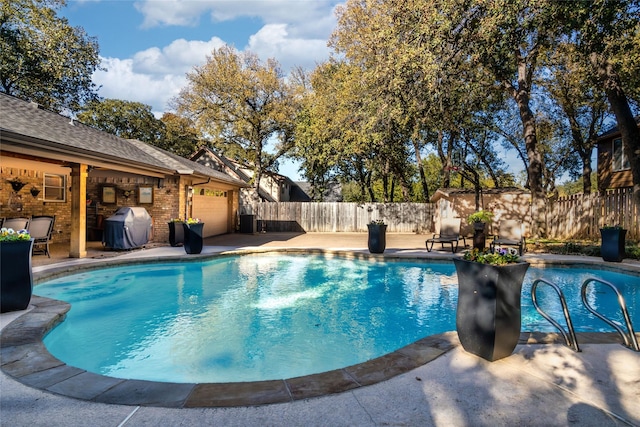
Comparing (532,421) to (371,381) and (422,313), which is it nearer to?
(371,381)

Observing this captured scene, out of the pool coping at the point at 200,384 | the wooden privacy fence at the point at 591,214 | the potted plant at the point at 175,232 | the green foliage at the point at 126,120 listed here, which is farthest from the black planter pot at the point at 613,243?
the green foliage at the point at 126,120

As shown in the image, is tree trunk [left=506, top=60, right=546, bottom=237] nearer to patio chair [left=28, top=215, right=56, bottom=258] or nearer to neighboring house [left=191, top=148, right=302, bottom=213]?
patio chair [left=28, top=215, right=56, bottom=258]

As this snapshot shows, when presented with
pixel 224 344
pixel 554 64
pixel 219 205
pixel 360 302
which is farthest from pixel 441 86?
pixel 219 205

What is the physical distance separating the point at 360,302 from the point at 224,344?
8.37 feet

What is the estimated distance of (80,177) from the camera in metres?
8.22

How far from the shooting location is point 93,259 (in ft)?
26.4

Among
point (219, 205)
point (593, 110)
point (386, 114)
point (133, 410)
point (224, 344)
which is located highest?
point (593, 110)

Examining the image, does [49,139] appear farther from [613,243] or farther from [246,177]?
[246,177]

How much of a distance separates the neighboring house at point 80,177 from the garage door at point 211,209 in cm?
4

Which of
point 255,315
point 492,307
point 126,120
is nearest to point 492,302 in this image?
point 492,307

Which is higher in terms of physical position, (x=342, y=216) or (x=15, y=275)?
(x=342, y=216)

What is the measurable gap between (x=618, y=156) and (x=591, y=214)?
226 inches

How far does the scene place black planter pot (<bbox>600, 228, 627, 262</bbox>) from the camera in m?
8.11

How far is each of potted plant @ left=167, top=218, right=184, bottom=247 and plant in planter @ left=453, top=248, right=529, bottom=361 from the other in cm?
A: 965
